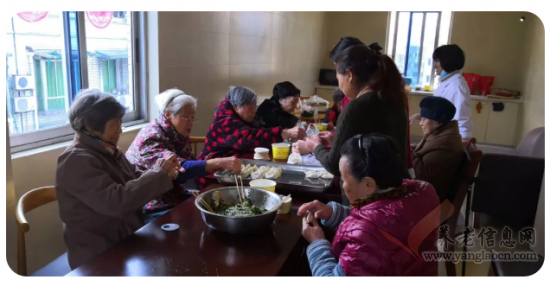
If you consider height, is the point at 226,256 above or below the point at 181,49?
below

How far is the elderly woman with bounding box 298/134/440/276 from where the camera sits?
3.23 feet

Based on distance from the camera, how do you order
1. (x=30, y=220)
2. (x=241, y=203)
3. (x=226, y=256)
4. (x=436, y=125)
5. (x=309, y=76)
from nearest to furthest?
(x=226, y=256) → (x=241, y=203) → (x=30, y=220) → (x=436, y=125) → (x=309, y=76)

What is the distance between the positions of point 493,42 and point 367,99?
5.24 meters

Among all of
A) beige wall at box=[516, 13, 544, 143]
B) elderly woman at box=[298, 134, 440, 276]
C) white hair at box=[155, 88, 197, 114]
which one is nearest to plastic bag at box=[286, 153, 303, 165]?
white hair at box=[155, 88, 197, 114]

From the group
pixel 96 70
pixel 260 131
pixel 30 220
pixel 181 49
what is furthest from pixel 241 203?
pixel 181 49

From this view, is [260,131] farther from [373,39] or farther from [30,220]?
[373,39]

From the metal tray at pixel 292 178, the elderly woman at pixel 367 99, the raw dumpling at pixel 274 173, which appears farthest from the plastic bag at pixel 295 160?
the elderly woman at pixel 367 99

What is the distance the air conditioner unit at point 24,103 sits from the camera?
185 cm

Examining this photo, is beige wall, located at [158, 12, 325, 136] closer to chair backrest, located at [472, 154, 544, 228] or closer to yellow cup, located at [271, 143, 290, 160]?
yellow cup, located at [271, 143, 290, 160]

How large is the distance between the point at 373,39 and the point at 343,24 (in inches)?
20.7

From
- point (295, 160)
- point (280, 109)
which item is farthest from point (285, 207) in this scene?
point (280, 109)

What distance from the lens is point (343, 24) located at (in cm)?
633

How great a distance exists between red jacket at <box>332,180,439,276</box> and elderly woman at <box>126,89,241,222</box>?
832mm
